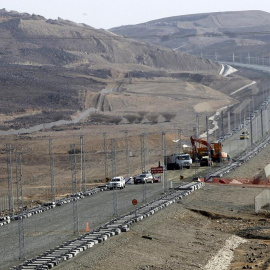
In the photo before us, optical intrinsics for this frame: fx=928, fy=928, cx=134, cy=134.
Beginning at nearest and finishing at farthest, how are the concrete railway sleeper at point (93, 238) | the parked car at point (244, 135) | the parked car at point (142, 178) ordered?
the concrete railway sleeper at point (93, 238) < the parked car at point (142, 178) < the parked car at point (244, 135)

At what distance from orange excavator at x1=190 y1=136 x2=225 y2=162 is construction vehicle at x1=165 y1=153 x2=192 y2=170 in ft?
12.9

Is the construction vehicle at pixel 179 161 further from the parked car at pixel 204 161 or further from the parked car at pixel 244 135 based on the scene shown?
the parked car at pixel 244 135

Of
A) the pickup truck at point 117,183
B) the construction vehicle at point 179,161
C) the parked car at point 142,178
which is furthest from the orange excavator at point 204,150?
the pickup truck at point 117,183

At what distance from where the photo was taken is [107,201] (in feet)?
184

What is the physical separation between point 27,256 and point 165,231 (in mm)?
8818

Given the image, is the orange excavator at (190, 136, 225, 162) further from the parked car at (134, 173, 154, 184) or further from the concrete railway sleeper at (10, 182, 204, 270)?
the concrete railway sleeper at (10, 182, 204, 270)

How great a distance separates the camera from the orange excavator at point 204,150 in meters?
→ 85.2

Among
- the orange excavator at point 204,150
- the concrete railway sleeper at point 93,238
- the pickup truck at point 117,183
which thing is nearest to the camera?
the concrete railway sleeper at point 93,238

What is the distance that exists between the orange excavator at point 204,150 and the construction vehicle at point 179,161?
12.9ft

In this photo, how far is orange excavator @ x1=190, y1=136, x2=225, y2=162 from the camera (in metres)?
85.2

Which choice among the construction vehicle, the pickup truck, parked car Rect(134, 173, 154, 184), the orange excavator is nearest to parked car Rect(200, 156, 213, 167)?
the orange excavator

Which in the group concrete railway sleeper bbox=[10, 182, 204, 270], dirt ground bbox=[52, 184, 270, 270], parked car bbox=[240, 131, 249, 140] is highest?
parked car bbox=[240, 131, 249, 140]

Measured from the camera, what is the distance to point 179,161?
80562 millimetres

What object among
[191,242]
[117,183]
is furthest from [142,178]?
[191,242]
